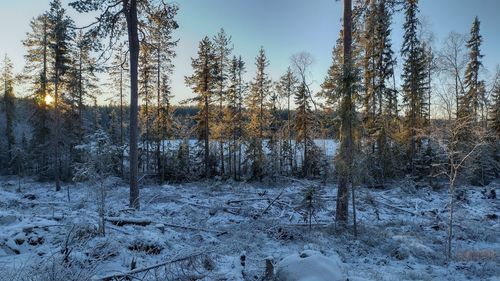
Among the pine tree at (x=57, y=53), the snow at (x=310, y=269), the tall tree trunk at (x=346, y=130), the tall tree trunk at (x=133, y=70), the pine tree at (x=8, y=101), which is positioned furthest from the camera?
the pine tree at (x=8, y=101)

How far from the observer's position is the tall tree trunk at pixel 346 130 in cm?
1189

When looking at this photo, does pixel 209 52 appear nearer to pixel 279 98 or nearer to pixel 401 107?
pixel 279 98

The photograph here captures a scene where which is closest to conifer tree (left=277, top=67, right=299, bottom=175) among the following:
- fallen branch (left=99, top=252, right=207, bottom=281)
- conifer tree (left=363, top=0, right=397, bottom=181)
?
conifer tree (left=363, top=0, right=397, bottom=181)

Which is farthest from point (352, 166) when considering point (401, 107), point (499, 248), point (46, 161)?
point (46, 161)

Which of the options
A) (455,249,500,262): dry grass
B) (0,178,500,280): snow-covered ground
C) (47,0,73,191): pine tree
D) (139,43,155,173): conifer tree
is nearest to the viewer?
(0,178,500,280): snow-covered ground

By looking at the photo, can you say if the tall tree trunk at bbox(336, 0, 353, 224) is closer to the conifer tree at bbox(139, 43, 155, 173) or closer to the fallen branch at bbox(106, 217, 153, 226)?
the fallen branch at bbox(106, 217, 153, 226)

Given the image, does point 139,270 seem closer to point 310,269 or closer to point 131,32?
point 310,269

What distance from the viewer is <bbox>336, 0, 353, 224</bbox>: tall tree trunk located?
39.0ft

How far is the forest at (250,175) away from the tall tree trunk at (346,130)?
0.16 feet

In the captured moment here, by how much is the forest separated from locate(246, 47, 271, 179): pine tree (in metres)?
0.16

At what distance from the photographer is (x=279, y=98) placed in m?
38.3

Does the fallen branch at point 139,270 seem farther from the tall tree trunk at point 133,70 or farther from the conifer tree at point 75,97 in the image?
the conifer tree at point 75,97

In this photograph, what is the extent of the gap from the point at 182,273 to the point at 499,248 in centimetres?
1132

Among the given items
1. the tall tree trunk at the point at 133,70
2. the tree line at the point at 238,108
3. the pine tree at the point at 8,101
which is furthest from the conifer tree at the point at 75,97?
the tall tree trunk at the point at 133,70
